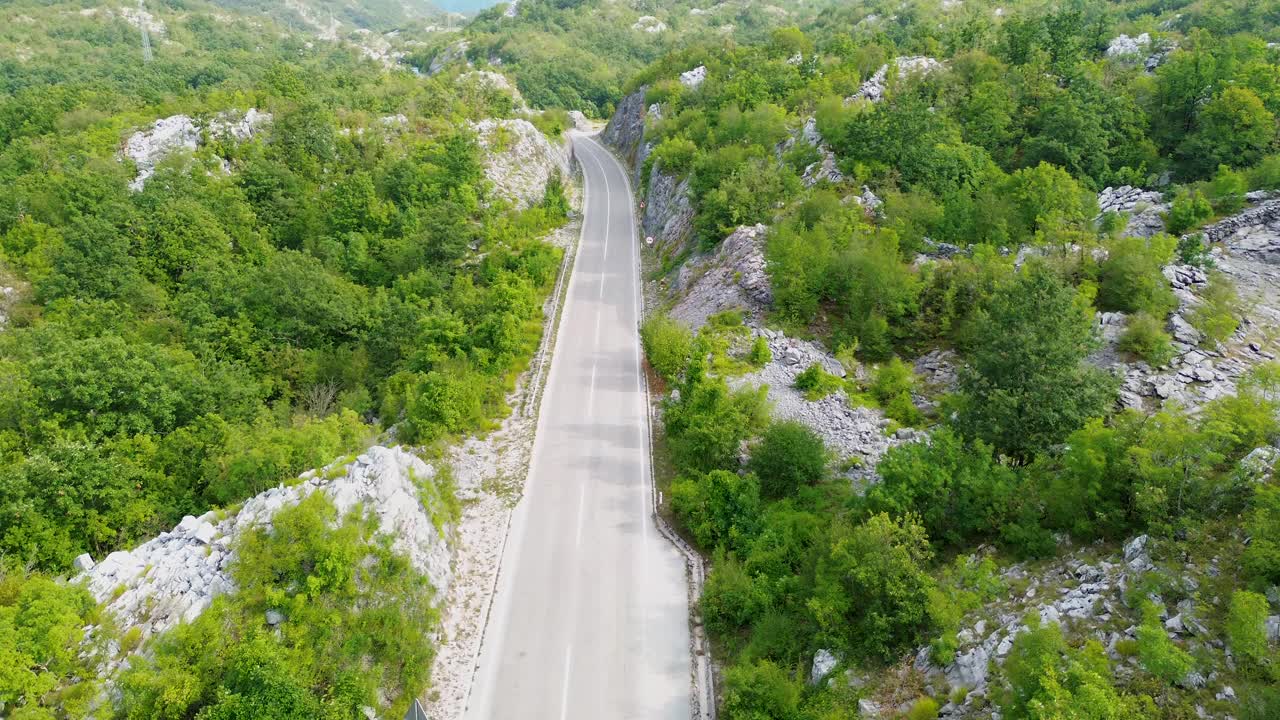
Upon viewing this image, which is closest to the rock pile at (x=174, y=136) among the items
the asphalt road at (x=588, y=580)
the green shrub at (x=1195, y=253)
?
the asphalt road at (x=588, y=580)

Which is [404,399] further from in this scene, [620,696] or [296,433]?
[620,696]

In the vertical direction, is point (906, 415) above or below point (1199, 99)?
below

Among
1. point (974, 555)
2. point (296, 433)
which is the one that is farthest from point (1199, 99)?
point (296, 433)

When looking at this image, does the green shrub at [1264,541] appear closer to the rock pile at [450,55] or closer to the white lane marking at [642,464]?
the white lane marking at [642,464]

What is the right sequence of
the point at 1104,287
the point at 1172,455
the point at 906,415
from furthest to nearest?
the point at 1104,287
the point at 906,415
the point at 1172,455

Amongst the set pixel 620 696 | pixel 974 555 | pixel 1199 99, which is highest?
pixel 1199 99

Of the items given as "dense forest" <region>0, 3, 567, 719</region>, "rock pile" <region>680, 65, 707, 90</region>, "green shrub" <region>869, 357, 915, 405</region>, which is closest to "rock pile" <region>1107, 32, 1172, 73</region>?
"green shrub" <region>869, 357, 915, 405</region>
